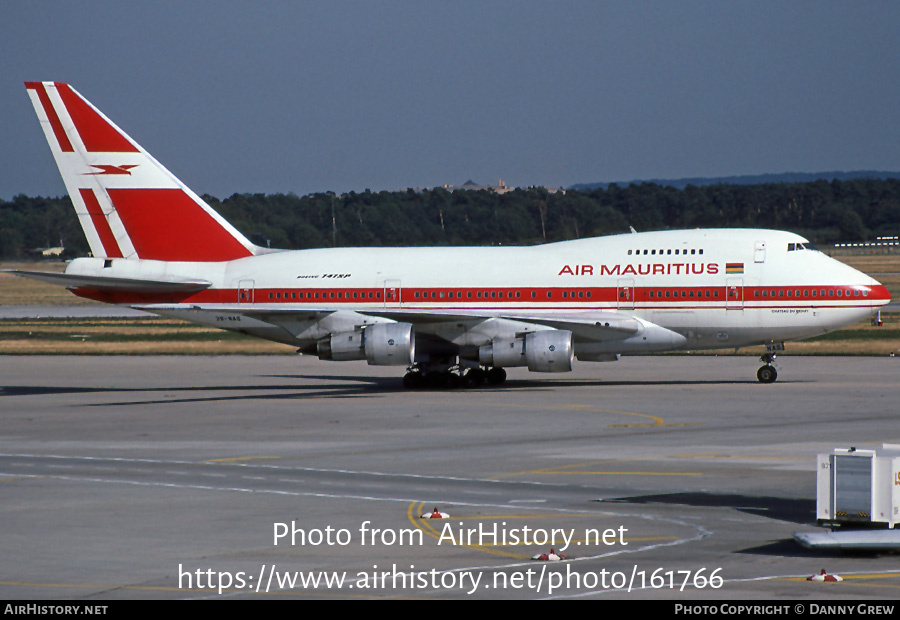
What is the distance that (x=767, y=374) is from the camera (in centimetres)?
4184

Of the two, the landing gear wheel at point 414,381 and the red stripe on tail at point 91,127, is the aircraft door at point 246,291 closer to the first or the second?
the landing gear wheel at point 414,381

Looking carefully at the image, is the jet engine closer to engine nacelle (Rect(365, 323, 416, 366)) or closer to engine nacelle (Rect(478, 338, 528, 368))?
engine nacelle (Rect(365, 323, 416, 366))

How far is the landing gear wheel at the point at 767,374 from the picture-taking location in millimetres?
41750

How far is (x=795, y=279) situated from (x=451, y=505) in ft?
80.4

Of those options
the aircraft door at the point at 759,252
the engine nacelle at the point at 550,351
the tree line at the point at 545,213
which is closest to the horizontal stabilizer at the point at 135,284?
the engine nacelle at the point at 550,351

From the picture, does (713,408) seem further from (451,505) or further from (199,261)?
(199,261)

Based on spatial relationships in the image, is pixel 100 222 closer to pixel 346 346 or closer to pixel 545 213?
pixel 346 346

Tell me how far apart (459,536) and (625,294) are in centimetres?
2524

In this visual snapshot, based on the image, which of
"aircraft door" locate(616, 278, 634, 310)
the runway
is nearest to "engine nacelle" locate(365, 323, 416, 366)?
the runway

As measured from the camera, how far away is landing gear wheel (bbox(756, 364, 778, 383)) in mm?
41750

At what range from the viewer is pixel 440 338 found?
4191 centimetres

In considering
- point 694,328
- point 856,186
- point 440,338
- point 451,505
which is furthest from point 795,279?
point 856,186

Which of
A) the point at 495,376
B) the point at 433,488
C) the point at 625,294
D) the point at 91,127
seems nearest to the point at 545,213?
the point at 495,376

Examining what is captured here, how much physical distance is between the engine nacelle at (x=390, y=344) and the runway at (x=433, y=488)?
1472 millimetres
